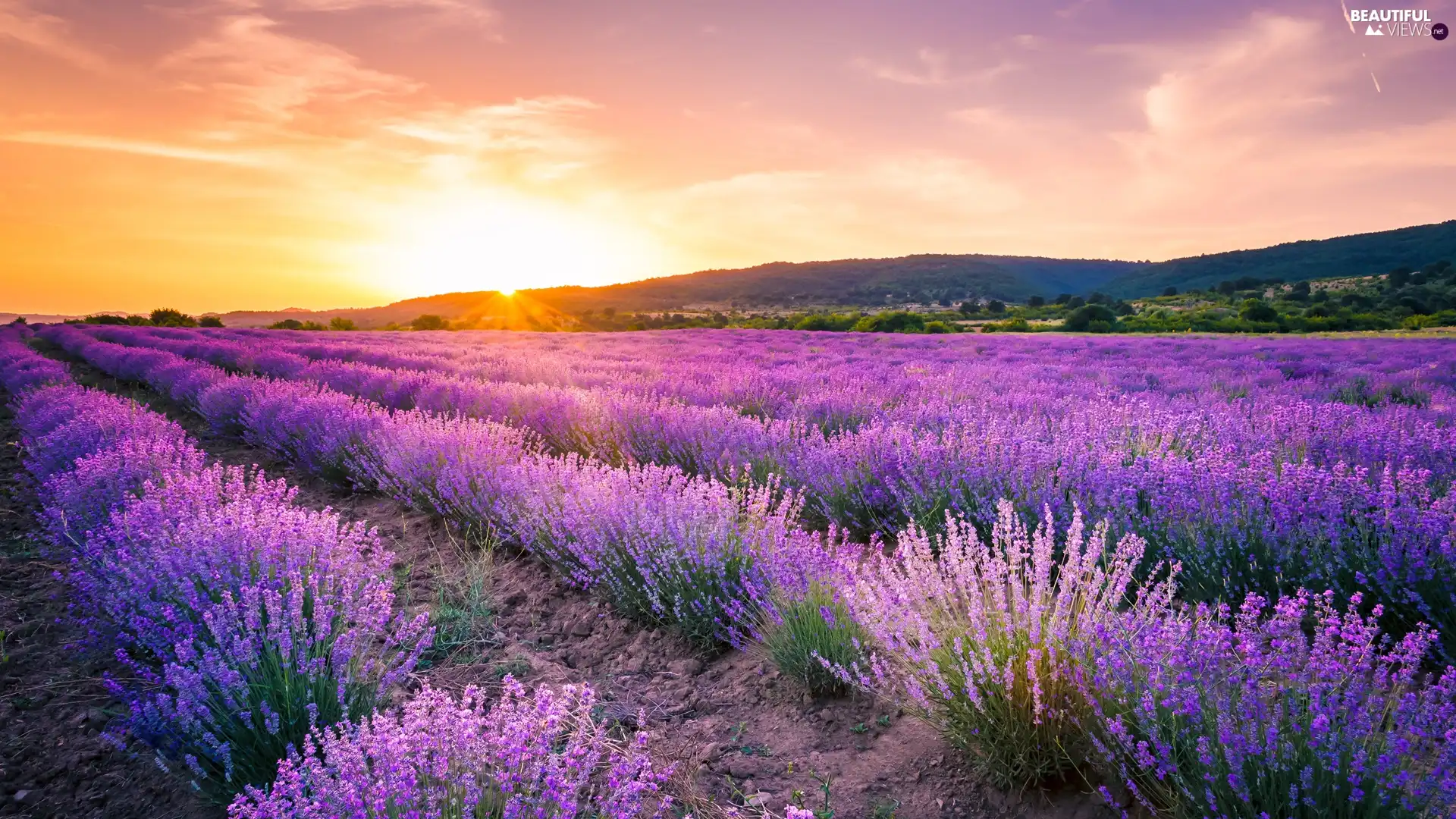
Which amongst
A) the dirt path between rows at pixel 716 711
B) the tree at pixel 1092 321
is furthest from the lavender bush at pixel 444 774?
the tree at pixel 1092 321

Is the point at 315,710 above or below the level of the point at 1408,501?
below

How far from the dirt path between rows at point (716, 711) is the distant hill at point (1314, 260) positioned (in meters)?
85.7

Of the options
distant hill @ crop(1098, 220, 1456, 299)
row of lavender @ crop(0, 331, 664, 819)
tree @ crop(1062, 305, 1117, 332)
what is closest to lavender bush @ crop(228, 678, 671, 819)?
row of lavender @ crop(0, 331, 664, 819)

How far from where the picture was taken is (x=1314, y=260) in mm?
77438

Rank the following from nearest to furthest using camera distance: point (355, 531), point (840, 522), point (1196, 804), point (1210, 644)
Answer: point (1196, 804)
point (1210, 644)
point (355, 531)
point (840, 522)

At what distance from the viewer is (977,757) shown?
2084 mm

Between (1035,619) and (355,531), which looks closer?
(1035,619)

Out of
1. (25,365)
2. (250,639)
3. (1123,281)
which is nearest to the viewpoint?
(250,639)

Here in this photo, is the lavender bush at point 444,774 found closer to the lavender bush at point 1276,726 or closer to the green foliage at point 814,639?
the green foliage at point 814,639

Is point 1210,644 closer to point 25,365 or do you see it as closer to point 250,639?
point 250,639

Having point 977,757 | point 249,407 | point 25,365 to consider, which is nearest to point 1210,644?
point 977,757

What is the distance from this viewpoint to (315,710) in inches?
77.8

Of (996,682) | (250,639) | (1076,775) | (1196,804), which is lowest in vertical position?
(1076,775)

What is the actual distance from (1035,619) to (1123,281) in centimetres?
10945
